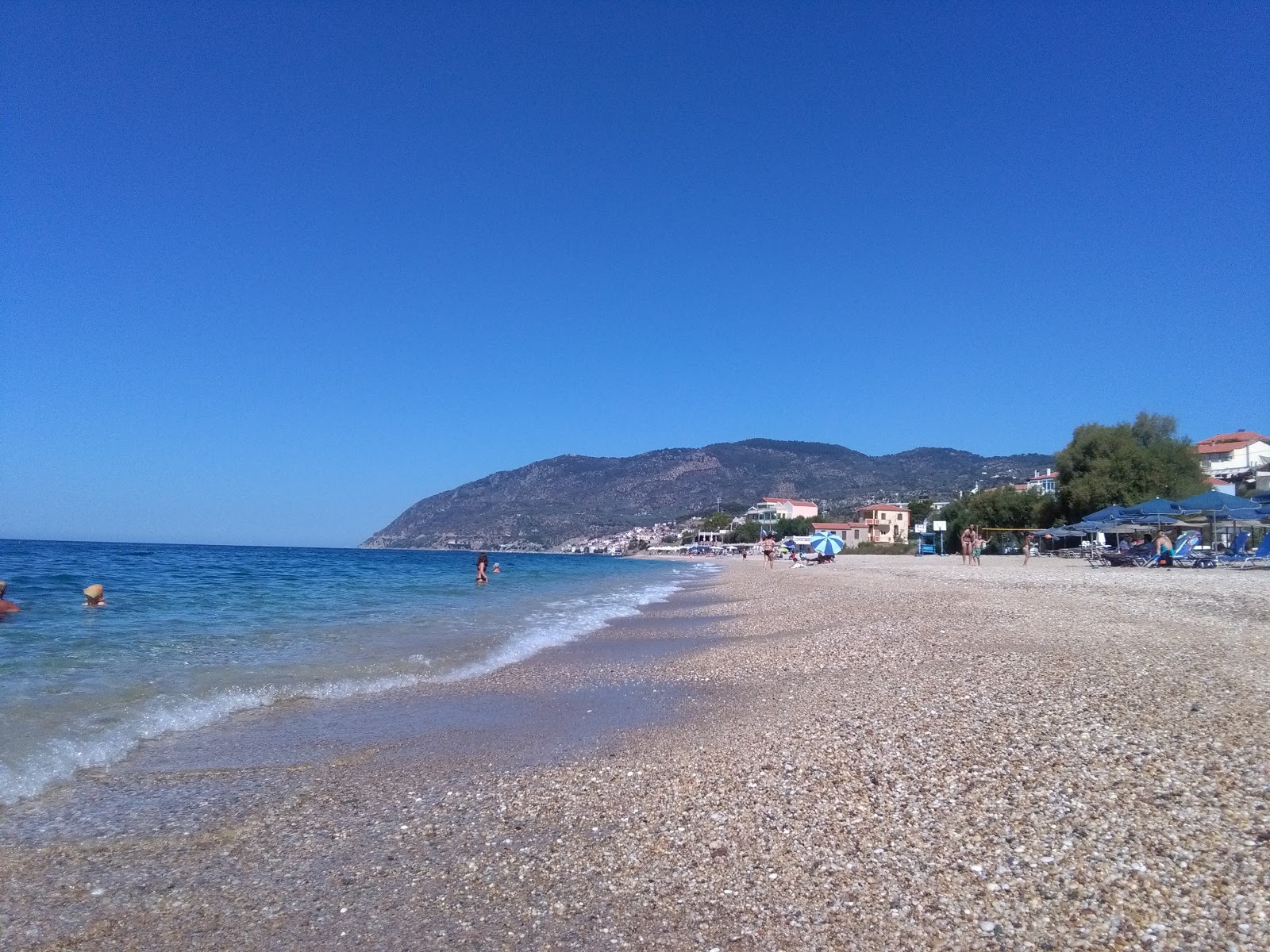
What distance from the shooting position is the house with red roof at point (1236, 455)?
77.7m

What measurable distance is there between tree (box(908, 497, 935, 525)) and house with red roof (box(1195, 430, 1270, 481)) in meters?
32.4

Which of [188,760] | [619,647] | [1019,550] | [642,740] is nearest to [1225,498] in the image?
[1019,550]

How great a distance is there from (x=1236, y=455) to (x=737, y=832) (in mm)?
106392

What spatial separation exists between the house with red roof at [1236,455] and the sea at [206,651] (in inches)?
3072

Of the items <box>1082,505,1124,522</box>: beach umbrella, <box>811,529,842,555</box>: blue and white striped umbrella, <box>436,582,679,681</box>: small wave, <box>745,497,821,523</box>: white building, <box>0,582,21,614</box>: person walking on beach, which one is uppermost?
<box>745,497,821,523</box>: white building

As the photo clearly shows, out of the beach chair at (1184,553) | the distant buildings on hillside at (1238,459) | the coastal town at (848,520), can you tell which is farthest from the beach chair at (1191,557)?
the distant buildings on hillside at (1238,459)

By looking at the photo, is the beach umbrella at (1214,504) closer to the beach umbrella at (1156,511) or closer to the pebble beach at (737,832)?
the beach umbrella at (1156,511)

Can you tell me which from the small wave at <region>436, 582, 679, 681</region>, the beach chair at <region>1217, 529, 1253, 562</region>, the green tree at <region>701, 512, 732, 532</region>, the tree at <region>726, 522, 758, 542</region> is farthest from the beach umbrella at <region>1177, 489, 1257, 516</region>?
the green tree at <region>701, 512, 732, 532</region>

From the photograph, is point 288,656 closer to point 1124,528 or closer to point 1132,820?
point 1132,820

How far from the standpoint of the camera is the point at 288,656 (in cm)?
1216

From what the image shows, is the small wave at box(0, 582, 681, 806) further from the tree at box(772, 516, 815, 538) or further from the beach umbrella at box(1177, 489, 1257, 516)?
the tree at box(772, 516, 815, 538)

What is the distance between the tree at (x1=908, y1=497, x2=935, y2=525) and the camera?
11012 centimetres

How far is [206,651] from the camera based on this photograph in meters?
12.4

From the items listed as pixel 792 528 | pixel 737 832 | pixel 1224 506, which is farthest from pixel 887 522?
pixel 737 832
